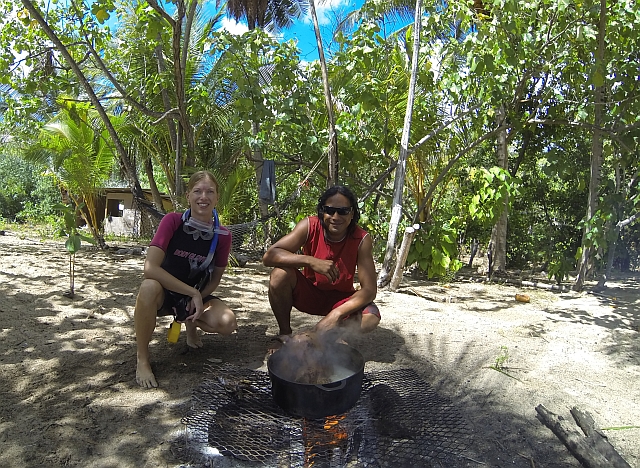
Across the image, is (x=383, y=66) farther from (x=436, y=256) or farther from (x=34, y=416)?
(x=34, y=416)

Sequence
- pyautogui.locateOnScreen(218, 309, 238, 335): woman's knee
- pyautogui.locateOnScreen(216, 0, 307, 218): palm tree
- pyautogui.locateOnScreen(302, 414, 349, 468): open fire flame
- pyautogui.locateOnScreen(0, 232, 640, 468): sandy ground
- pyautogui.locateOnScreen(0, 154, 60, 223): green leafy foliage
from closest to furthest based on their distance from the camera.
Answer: pyautogui.locateOnScreen(302, 414, 349, 468): open fire flame → pyautogui.locateOnScreen(0, 232, 640, 468): sandy ground → pyautogui.locateOnScreen(218, 309, 238, 335): woman's knee → pyautogui.locateOnScreen(216, 0, 307, 218): palm tree → pyautogui.locateOnScreen(0, 154, 60, 223): green leafy foliage

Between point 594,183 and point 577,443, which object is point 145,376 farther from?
point 594,183

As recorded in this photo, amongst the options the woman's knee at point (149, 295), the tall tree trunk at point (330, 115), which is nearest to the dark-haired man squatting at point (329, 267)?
the woman's knee at point (149, 295)

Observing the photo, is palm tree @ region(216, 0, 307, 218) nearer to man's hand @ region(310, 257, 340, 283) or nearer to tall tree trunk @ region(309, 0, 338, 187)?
tall tree trunk @ region(309, 0, 338, 187)

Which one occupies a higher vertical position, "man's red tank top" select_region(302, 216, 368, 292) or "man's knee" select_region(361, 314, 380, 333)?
"man's red tank top" select_region(302, 216, 368, 292)

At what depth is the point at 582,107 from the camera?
17.4ft

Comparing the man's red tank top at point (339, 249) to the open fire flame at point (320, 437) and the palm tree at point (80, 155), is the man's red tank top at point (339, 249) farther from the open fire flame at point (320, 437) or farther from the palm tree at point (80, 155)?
the palm tree at point (80, 155)

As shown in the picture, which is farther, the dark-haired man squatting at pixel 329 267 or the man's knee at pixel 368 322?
the man's knee at pixel 368 322

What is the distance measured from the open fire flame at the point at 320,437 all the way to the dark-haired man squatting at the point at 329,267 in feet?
2.10

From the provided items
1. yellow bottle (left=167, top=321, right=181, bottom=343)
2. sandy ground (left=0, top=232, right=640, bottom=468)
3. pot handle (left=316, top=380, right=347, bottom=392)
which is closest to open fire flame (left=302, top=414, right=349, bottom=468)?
pot handle (left=316, top=380, right=347, bottom=392)

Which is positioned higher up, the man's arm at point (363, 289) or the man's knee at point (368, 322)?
the man's arm at point (363, 289)

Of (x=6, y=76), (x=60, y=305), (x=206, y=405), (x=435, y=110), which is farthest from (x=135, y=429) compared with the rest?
(x=435, y=110)

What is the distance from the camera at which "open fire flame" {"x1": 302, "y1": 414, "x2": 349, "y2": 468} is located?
181 centimetres

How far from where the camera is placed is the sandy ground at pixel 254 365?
81.6 inches
